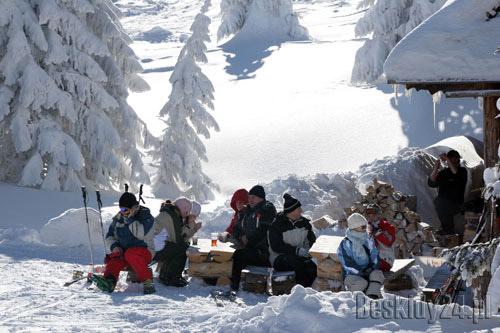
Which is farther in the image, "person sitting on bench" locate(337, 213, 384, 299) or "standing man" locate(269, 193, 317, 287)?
"standing man" locate(269, 193, 317, 287)

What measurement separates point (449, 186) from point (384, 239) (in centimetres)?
422

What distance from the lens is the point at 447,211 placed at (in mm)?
14734

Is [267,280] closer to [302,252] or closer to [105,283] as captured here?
[302,252]

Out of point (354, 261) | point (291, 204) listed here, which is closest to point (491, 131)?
point (354, 261)

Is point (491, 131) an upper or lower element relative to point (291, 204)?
upper

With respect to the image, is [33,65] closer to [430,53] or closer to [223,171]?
[223,171]

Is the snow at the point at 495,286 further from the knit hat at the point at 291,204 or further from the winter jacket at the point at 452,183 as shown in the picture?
the winter jacket at the point at 452,183

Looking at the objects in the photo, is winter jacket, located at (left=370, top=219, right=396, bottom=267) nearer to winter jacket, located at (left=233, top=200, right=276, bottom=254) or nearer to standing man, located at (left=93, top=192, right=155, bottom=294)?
winter jacket, located at (left=233, top=200, right=276, bottom=254)

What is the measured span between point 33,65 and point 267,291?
11.7 m

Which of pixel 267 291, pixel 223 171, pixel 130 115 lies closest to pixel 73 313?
pixel 267 291

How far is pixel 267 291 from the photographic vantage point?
1118cm

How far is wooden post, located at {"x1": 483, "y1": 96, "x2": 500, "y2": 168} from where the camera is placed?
941 centimetres

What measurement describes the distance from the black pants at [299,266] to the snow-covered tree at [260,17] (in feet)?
126

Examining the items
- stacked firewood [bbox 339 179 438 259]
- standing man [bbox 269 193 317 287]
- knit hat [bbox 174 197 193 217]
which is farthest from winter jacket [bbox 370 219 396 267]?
stacked firewood [bbox 339 179 438 259]
